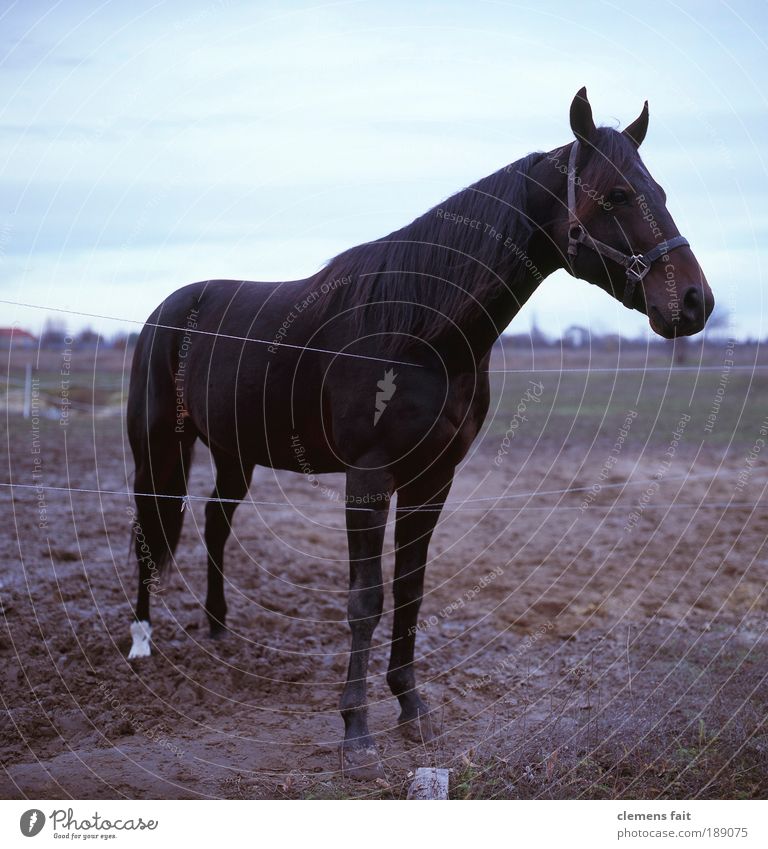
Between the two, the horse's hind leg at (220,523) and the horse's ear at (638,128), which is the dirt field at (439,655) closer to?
the horse's hind leg at (220,523)

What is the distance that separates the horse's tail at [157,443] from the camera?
5113 mm

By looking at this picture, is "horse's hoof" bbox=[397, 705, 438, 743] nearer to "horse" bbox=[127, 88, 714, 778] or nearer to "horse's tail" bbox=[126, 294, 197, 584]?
"horse" bbox=[127, 88, 714, 778]

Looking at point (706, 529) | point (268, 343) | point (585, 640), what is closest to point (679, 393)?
point (706, 529)

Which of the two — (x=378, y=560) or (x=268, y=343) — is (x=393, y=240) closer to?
(x=268, y=343)

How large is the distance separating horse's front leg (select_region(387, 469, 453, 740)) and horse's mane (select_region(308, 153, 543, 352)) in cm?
80

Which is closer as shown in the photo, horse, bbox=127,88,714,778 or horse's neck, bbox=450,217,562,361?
horse, bbox=127,88,714,778

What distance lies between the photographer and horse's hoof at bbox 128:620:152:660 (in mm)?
5078

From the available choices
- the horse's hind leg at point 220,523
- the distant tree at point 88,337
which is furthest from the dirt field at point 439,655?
the distant tree at point 88,337

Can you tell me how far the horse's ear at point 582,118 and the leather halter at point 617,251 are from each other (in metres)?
0.05

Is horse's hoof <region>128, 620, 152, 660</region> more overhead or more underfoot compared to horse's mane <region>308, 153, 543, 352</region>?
more underfoot

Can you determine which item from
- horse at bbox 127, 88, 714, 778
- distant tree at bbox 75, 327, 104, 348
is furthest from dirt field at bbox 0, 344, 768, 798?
distant tree at bbox 75, 327, 104, 348

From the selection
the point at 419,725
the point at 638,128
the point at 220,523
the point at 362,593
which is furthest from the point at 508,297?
the point at 220,523

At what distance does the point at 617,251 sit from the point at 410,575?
195 cm

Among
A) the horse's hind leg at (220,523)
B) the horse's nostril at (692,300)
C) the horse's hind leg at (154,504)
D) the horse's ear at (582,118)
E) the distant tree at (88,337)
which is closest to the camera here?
the horse's nostril at (692,300)
